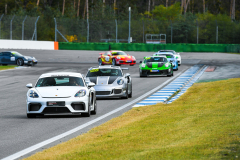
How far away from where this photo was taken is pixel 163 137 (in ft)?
26.8

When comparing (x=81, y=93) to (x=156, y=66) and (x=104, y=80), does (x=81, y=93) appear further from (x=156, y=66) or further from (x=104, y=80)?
(x=156, y=66)

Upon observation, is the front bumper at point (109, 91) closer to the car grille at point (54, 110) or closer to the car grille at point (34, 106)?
the car grille at point (54, 110)

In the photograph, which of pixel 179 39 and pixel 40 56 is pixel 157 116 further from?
pixel 179 39

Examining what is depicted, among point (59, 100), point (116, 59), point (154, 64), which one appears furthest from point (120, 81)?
point (116, 59)

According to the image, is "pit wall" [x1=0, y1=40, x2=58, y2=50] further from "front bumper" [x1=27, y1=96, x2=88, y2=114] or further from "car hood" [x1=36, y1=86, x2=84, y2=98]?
"front bumper" [x1=27, y1=96, x2=88, y2=114]

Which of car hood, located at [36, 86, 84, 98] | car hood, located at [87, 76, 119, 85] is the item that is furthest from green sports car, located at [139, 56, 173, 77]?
car hood, located at [36, 86, 84, 98]

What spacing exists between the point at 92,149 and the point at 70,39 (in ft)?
212

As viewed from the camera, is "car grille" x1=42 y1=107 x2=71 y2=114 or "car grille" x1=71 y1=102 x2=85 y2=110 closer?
"car grille" x1=42 y1=107 x2=71 y2=114

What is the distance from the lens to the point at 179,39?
69188 millimetres

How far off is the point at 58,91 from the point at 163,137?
4458 millimetres

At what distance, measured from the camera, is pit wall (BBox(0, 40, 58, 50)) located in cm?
6050

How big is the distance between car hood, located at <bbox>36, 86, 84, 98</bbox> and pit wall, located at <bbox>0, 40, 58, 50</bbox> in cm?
4968

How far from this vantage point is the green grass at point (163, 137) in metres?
6.56

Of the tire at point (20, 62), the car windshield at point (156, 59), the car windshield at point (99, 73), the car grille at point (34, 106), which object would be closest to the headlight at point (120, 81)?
the car windshield at point (99, 73)
